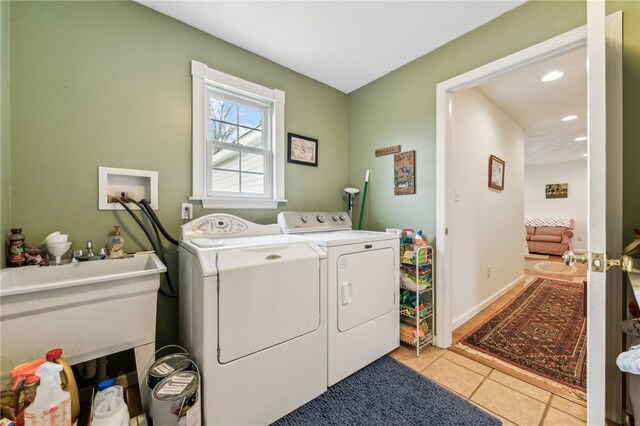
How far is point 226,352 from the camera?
A: 1228 mm

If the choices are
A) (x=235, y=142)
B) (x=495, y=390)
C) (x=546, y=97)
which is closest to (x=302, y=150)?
(x=235, y=142)

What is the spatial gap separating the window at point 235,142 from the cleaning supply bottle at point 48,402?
3.95 feet

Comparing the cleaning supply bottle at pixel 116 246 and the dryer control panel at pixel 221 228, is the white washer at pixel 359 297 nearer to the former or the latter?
the dryer control panel at pixel 221 228

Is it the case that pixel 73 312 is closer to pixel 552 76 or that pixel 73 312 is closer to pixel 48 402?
pixel 48 402

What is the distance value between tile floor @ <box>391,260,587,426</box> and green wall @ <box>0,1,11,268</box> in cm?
262

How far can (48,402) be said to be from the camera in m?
0.94

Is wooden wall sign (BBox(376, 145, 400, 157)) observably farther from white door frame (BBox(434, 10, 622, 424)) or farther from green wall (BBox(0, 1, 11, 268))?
green wall (BBox(0, 1, 11, 268))

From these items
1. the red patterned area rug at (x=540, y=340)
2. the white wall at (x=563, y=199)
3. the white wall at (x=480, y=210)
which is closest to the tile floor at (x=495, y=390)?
the red patterned area rug at (x=540, y=340)

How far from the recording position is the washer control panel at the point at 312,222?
2182 mm

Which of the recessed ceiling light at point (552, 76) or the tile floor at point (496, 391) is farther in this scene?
the recessed ceiling light at point (552, 76)

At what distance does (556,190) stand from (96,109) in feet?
30.7

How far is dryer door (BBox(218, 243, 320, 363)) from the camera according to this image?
124 centimetres

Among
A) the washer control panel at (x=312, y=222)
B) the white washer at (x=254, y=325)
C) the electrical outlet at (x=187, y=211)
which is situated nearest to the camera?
the white washer at (x=254, y=325)

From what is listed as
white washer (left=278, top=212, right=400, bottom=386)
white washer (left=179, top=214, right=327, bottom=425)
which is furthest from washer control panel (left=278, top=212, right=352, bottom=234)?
white washer (left=179, top=214, right=327, bottom=425)
